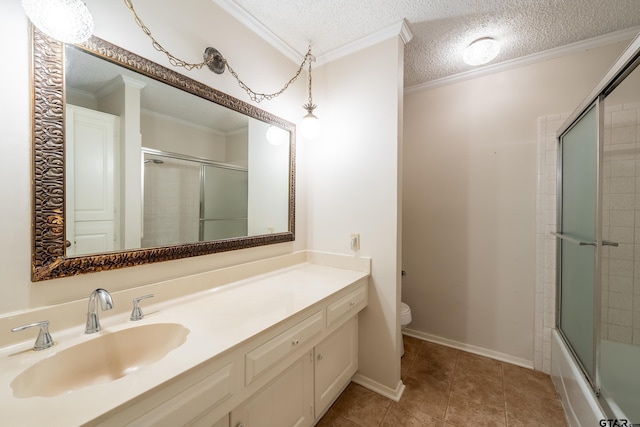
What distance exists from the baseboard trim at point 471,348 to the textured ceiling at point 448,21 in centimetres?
250

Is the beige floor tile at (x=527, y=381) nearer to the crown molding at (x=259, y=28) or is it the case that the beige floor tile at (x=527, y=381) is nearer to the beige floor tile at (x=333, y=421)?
the beige floor tile at (x=333, y=421)

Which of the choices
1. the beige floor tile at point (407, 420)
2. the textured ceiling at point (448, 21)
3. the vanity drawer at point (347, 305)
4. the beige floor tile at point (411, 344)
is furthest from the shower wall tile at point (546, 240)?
the vanity drawer at point (347, 305)

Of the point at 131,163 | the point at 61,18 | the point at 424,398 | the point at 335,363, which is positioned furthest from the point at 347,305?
the point at 61,18

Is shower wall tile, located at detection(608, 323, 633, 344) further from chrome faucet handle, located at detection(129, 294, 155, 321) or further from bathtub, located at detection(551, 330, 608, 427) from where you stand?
chrome faucet handle, located at detection(129, 294, 155, 321)

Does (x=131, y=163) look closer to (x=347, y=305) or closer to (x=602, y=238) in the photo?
(x=347, y=305)

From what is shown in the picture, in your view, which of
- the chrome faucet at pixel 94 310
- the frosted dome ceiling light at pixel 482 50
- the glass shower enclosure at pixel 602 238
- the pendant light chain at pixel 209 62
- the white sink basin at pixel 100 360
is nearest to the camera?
the white sink basin at pixel 100 360

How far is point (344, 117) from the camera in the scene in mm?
1835

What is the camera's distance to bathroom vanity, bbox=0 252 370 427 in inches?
24.0

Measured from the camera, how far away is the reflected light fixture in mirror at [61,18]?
2.50 feet

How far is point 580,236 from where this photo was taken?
1.48m

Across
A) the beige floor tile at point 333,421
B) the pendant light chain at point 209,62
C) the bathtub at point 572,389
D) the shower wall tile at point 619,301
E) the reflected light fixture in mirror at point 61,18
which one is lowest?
the beige floor tile at point 333,421

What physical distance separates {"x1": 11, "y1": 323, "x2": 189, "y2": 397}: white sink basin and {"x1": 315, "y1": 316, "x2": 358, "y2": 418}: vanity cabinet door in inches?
30.3

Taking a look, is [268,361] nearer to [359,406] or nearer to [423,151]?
[359,406]

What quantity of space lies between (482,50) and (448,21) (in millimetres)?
407
